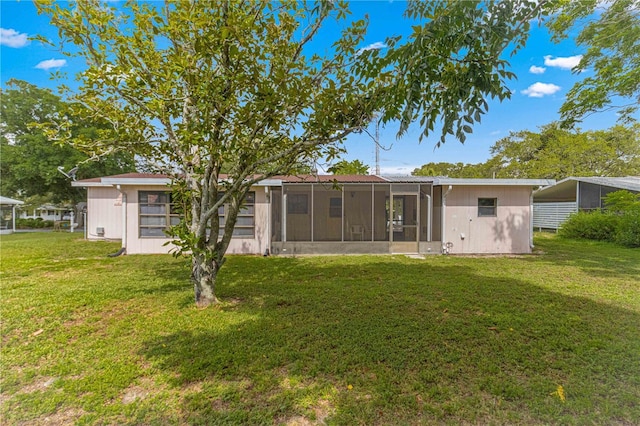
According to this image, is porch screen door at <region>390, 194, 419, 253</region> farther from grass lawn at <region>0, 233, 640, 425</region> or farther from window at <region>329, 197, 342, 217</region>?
grass lawn at <region>0, 233, 640, 425</region>

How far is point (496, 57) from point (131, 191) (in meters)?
10.2

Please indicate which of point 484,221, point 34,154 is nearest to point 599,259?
point 484,221

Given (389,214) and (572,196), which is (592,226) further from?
(389,214)

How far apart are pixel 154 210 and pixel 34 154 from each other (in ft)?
50.8

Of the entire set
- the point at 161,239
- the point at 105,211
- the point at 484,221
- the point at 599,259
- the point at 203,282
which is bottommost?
the point at 599,259

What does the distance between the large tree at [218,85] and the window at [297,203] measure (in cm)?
598

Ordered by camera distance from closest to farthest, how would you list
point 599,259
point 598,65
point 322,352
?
point 322,352 < point 598,65 < point 599,259

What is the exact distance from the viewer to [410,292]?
5219 mm

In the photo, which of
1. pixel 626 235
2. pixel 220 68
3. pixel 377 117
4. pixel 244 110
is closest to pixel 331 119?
pixel 377 117

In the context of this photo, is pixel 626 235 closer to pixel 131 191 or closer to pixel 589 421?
pixel 589 421

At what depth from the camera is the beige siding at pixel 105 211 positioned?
1290cm

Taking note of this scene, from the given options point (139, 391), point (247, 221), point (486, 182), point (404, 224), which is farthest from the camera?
point (404, 224)

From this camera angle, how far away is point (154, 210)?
947 cm

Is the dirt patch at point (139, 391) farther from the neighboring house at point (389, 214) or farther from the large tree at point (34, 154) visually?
the large tree at point (34, 154)
